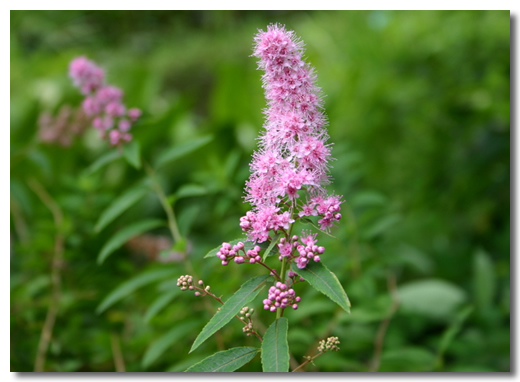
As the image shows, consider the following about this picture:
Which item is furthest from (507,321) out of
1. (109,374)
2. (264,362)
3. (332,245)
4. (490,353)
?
(264,362)

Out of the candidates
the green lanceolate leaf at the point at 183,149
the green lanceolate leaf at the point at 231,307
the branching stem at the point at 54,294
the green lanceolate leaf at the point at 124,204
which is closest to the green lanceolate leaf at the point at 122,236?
the green lanceolate leaf at the point at 124,204

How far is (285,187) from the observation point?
1.90 ft

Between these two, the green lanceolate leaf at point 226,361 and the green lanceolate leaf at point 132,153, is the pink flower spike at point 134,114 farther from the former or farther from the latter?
the green lanceolate leaf at point 226,361

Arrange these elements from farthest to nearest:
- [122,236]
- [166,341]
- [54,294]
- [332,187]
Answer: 1. [332,187]
2. [54,294]
3. [166,341]
4. [122,236]

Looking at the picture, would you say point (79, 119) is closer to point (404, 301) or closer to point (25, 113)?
point (25, 113)

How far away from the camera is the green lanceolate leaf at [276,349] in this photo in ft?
1.95

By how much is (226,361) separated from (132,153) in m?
0.65

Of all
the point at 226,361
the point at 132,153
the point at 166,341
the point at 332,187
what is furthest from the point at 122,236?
the point at 332,187

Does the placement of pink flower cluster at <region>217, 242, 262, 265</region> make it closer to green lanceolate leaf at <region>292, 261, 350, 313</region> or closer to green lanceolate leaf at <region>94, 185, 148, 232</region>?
Answer: green lanceolate leaf at <region>292, 261, 350, 313</region>

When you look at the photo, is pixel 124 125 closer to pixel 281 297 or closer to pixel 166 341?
pixel 166 341

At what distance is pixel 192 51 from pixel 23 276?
3.38 m

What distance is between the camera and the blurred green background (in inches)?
58.1

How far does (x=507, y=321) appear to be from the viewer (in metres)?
1.90
